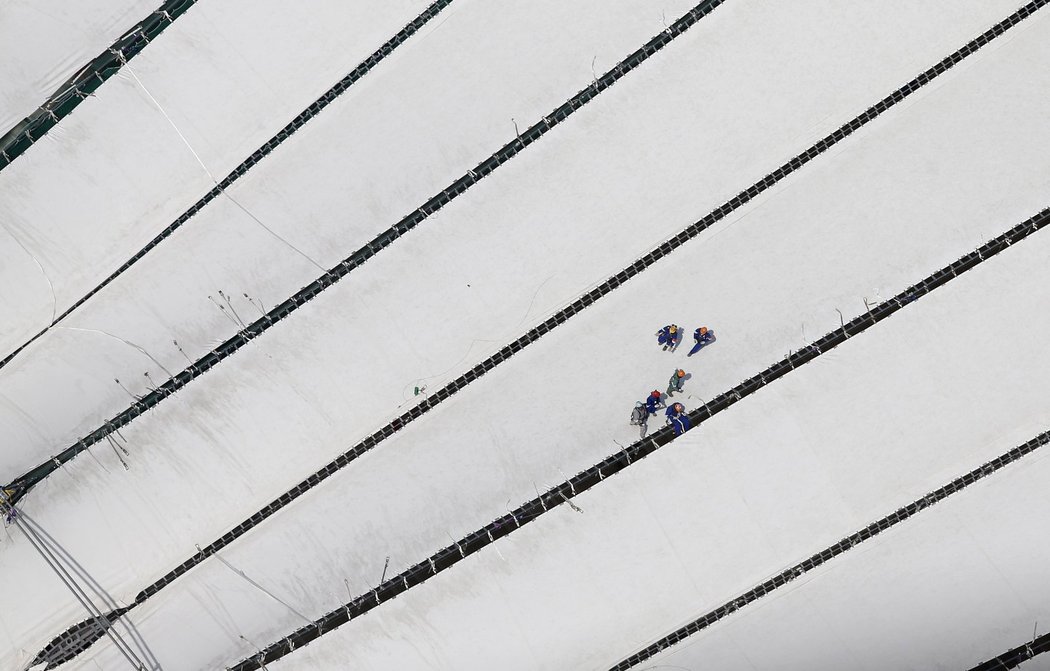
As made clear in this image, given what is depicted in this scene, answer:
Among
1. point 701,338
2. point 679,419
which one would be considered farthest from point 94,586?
point 701,338

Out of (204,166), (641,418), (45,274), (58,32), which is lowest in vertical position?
(641,418)

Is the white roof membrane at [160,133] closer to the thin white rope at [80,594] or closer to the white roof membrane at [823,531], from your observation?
the thin white rope at [80,594]

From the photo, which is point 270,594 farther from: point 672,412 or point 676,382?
point 676,382

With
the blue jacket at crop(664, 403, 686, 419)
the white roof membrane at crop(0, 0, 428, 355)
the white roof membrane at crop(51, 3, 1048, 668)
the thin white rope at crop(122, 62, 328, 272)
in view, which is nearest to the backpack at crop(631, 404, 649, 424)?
the white roof membrane at crop(51, 3, 1048, 668)

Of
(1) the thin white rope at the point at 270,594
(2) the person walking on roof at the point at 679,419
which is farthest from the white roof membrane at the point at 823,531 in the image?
(1) the thin white rope at the point at 270,594

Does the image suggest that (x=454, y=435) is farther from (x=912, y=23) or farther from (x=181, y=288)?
(x=912, y=23)

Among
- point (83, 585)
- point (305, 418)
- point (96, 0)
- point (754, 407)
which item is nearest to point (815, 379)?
point (754, 407)
